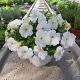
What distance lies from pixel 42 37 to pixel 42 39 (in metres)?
0.03

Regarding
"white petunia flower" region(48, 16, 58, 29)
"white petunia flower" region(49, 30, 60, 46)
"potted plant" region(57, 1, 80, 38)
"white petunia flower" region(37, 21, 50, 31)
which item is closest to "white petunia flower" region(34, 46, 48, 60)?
"white petunia flower" region(49, 30, 60, 46)

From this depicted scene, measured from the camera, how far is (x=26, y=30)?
14.3 feet

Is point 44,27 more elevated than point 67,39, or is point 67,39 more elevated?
point 44,27

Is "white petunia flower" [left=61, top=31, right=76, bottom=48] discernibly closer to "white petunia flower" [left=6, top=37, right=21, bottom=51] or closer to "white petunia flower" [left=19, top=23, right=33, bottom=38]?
"white petunia flower" [left=19, top=23, right=33, bottom=38]

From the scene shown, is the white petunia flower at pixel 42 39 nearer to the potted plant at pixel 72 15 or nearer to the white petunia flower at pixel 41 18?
the white petunia flower at pixel 41 18

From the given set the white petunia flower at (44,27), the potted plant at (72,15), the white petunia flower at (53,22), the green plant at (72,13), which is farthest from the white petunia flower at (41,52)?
the green plant at (72,13)

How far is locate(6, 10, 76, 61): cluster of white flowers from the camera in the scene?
13.9ft

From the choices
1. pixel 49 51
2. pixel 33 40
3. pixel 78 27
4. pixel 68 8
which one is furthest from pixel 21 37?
pixel 68 8

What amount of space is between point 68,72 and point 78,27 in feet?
8.04

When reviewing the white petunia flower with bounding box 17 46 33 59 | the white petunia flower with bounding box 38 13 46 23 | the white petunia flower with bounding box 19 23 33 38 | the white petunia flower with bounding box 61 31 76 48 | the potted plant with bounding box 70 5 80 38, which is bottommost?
the potted plant with bounding box 70 5 80 38

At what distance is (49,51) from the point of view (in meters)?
4.29

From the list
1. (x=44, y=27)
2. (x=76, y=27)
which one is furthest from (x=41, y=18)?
(x=76, y=27)

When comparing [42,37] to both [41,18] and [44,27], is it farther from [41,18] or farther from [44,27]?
[41,18]

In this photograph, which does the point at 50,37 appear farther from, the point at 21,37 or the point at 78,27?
the point at 78,27
